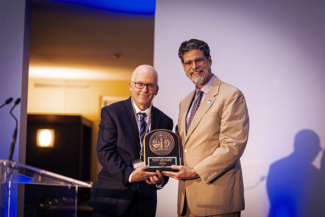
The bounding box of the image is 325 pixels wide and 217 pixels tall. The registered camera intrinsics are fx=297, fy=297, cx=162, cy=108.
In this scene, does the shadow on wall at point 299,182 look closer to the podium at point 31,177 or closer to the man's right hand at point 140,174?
the man's right hand at point 140,174

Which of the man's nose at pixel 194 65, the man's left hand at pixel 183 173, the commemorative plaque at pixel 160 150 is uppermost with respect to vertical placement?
the man's nose at pixel 194 65

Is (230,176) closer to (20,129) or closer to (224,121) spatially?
(224,121)

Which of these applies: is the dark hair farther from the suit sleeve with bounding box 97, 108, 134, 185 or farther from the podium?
the podium

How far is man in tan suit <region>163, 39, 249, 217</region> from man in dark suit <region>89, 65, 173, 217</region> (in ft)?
0.70

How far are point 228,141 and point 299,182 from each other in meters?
1.81

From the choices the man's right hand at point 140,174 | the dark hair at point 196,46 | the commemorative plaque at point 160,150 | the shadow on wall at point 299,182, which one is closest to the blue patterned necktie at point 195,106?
the commemorative plaque at point 160,150

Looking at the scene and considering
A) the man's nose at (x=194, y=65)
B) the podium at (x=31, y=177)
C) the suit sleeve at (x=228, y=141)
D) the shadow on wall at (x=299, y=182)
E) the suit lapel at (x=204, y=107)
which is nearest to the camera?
the podium at (x=31, y=177)

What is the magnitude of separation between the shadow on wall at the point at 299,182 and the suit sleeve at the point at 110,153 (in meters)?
1.93

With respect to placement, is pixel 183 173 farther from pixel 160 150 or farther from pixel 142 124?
pixel 142 124

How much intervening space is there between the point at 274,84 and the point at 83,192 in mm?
6194

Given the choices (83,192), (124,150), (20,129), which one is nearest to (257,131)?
(124,150)

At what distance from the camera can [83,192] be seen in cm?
785

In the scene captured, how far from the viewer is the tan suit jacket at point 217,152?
1815mm

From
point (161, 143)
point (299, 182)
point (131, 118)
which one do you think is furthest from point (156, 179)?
point (299, 182)
